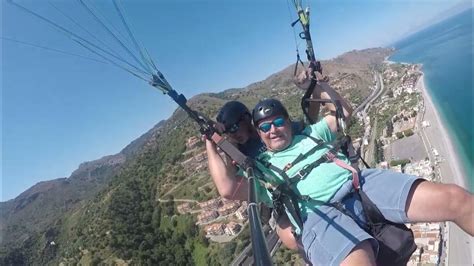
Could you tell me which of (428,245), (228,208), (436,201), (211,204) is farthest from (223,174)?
(211,204)

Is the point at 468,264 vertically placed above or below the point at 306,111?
below

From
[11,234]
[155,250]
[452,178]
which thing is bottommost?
[452,178]

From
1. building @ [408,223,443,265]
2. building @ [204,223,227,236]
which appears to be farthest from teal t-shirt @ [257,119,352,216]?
building @ [204,223,227,236]

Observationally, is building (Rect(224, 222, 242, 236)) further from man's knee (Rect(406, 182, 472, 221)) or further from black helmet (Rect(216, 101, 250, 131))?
man's knee (Rect(406, 182, 472, 221))

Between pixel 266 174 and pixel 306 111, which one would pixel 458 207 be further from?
pixel 306 111

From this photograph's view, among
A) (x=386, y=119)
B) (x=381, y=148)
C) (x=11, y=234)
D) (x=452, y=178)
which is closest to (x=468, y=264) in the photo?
(x=452, y=178)

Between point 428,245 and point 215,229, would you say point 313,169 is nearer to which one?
point 428,245
